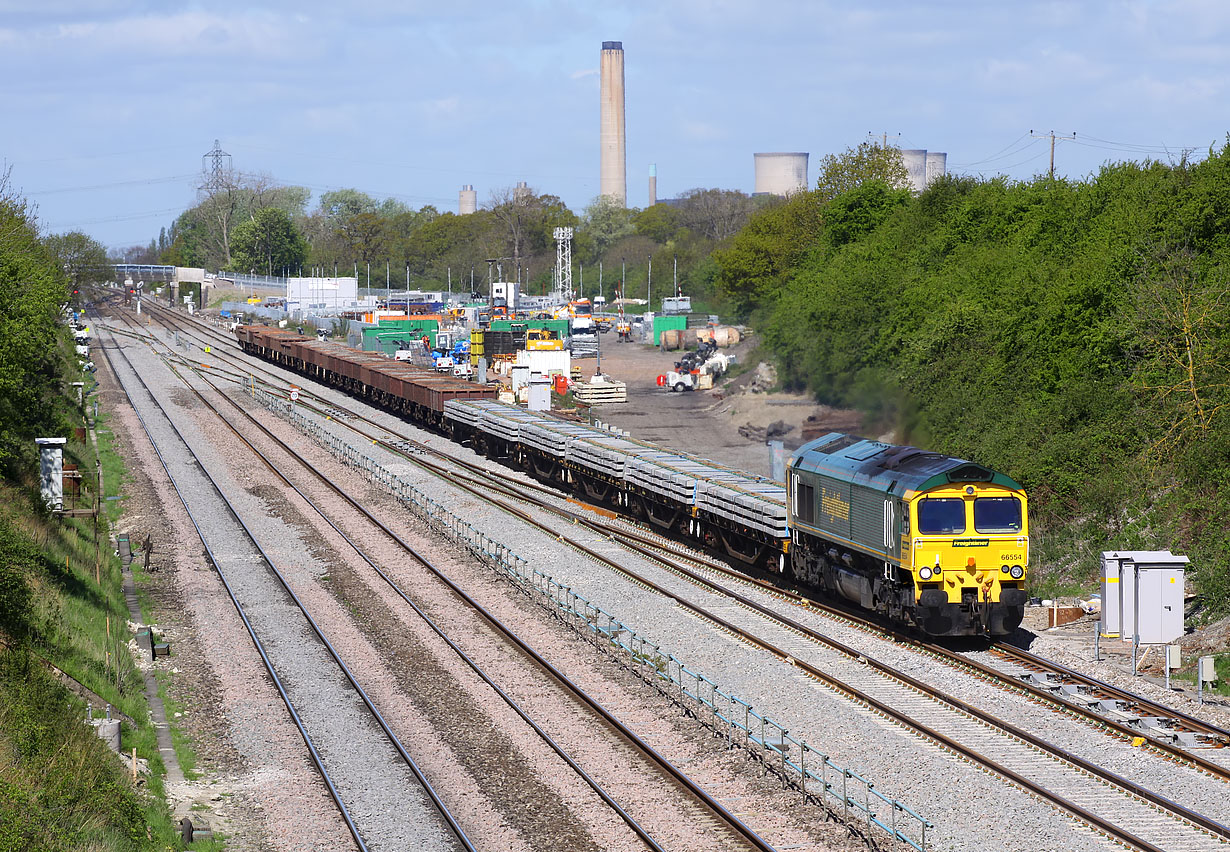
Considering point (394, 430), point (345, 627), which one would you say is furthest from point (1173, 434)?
point (394, 430)

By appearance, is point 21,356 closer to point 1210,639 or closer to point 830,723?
point 830,723

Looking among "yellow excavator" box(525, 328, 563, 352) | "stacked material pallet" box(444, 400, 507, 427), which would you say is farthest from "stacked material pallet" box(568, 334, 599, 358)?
"stacked material pallet" box(444, 400, 507, 427)

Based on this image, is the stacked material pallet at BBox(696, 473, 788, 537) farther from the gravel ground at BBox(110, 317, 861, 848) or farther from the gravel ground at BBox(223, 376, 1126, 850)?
the gravel ground at BBox(110, 317, 861, 848)

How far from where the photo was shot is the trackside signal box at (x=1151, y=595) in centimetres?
2305

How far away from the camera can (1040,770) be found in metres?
17.7

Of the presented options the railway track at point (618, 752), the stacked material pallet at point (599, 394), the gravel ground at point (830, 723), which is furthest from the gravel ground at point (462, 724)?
the stacked material pallet at point (599, 394)

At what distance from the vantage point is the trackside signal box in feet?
75.6

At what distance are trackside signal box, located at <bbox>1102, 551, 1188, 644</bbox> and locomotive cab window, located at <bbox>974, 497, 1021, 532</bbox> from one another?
5.91 feet

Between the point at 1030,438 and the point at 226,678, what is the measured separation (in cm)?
2357

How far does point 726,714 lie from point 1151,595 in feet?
27.7

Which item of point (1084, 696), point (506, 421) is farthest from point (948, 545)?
point (506, 421)

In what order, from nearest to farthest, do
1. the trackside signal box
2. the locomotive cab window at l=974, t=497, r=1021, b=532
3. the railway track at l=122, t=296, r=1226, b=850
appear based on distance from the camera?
the railway track at l=122, t=296, r=1226, b=850 → the trackside signal box → the locomotive cab window at l=974, t=497, r=1021, b=532

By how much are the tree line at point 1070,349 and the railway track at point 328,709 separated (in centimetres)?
1619

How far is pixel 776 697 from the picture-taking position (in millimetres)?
21312
